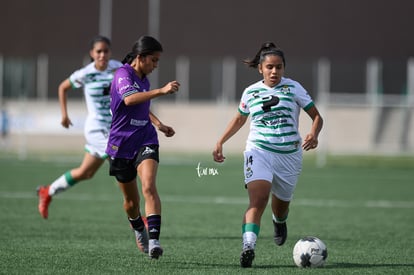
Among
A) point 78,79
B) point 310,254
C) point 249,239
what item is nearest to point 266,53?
point 249,239

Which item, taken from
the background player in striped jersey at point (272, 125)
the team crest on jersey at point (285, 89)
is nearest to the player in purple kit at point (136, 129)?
the background player in striped jersey at point (272, 125)

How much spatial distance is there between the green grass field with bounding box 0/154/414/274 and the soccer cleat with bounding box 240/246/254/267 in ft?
0.27

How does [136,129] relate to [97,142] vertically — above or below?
above

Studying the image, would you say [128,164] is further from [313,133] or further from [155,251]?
[313,133]

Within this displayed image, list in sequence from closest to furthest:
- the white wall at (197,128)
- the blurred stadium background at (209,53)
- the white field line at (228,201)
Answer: the white field line at (228,201) → the white wall at (197,128) → the blurred stadium background at (209,53)

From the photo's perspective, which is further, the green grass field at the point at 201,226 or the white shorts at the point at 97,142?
the white shorts at the point at 97,142

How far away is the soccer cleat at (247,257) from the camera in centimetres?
730

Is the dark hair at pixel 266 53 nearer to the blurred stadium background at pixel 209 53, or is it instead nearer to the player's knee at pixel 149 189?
Result: the player's knee at pixel 149 189

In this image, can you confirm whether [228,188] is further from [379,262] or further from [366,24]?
[366,24]

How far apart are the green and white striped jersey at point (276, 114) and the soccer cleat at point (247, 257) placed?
107cm

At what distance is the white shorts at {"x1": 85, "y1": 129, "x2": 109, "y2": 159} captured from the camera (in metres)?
11.1

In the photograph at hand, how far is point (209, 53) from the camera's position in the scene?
35750 mm

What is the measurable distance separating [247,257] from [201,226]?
3.60 meters

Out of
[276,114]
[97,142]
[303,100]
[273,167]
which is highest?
[303,100]
